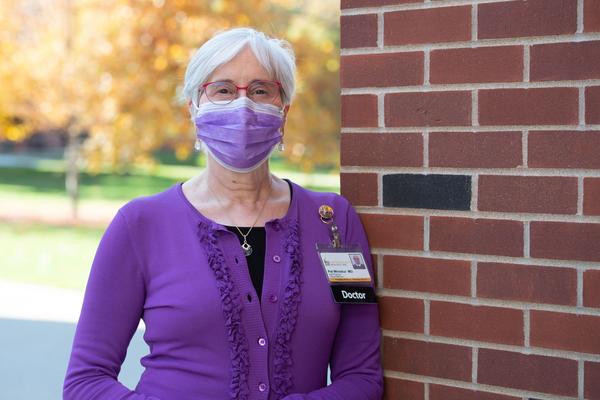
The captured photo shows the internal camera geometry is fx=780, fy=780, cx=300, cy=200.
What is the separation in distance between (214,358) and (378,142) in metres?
0.78

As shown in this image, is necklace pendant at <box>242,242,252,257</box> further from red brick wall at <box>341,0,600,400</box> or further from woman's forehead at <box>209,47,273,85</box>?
woman's forehead at <box>209,47,273,85</box>

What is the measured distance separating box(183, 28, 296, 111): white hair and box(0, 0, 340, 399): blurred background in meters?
3.67

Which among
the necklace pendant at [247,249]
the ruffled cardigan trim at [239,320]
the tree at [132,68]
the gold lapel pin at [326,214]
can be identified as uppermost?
the tree at [132,68]

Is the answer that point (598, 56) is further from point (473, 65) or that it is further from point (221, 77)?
point (221, 77)

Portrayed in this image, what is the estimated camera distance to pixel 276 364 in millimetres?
2150

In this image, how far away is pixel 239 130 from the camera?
2.26m

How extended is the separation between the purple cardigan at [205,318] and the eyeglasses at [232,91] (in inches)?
13.1

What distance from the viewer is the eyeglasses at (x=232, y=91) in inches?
89.4

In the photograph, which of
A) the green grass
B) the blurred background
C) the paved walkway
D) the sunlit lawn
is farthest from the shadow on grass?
the paved walkway

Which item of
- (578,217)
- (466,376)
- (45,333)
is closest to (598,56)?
(578,217)

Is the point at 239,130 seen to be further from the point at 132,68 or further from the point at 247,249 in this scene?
the point at 132,68

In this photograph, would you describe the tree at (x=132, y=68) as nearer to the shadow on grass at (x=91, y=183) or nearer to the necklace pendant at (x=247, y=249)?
the shadow on grass at (x=91, y=183)

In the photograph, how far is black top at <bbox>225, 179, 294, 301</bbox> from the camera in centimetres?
221

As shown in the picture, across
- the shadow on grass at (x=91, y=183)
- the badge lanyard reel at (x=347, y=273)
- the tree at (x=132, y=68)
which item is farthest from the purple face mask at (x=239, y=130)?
the shadow on grass at (x=91, y=183)
